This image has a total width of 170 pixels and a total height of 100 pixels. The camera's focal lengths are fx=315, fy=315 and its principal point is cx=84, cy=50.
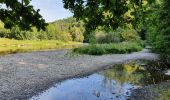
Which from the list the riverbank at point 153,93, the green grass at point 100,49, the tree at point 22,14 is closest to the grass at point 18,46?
the green grass at point 100,49

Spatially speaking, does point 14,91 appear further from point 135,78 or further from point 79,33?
point 79,33

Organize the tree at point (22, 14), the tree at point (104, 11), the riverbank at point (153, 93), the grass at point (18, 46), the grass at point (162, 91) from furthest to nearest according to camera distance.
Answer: the grass at point (18, 46), the riverbank at point (153, 93), the grass at point (162, 91), the tree at point (104, 11), the tree at point (22, 14)

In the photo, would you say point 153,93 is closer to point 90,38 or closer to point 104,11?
point 90,38

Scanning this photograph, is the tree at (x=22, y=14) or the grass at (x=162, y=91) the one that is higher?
the tree at (x=22, y=14)

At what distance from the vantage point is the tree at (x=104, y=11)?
587cm

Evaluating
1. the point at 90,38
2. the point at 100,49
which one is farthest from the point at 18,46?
the point at 90,38

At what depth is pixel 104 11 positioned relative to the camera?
257 inches

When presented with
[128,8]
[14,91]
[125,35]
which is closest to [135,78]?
[14,91]

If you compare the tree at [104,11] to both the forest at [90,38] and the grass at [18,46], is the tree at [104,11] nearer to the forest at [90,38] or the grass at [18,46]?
the forest at [90,38]

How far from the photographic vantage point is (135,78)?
80.2 feet

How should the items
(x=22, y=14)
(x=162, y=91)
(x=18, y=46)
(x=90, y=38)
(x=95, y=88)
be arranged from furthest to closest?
(x=18, y=46) → (x=95, y=88) → (x=162, y=91) → (x=90, y=38) → (x=22, y=14)

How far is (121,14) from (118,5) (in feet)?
0.98

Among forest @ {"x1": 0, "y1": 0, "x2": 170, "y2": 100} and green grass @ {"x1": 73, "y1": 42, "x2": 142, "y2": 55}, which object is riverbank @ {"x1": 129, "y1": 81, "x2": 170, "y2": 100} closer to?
forest @ {"x1": 0, "y1": 0, "x2": 170, "y2": 100}

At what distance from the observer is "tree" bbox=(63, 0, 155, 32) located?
19.2 feet
